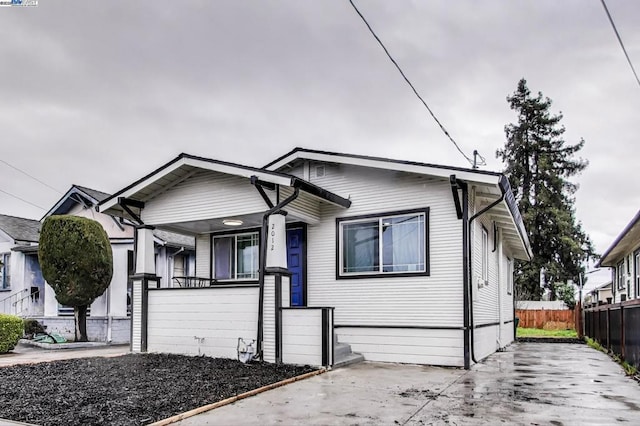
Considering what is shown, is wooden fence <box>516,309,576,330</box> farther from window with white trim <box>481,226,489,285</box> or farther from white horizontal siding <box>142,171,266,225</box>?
white horizontal siding <box>142,171,266,225</box>

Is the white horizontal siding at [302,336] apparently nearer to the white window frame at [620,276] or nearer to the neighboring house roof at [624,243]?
the neighboring house roof at [624,243]

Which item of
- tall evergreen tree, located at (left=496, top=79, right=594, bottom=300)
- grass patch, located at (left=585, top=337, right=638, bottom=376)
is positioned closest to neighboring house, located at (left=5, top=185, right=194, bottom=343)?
grass patch, located at (left=585, top=337, right=638, bottom=376)

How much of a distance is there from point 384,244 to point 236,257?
333cm

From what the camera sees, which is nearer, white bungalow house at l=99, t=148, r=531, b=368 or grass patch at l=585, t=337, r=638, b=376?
grass patch at l=585, t=337, r=638, b=376

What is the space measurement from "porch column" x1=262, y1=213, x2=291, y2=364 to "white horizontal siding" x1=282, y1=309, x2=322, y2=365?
10cm

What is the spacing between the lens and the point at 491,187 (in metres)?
9.21

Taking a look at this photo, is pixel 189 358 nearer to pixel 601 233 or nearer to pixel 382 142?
pixel 382 142

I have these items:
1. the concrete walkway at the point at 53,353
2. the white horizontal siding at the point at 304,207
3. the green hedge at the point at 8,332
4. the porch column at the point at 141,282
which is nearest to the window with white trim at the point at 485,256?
the white horizontal siding at the point at 304,207

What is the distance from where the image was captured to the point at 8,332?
1191cm

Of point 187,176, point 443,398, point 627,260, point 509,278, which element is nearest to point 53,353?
point 187,176

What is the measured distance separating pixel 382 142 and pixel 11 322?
10887 millimetres

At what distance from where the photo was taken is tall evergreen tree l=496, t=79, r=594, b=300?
28969 millimetres

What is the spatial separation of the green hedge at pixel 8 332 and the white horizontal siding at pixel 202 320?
3919mm

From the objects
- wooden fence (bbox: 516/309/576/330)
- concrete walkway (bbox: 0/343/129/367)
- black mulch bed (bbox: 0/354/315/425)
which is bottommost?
wooden fence (bbox: 516/309/576/330)
